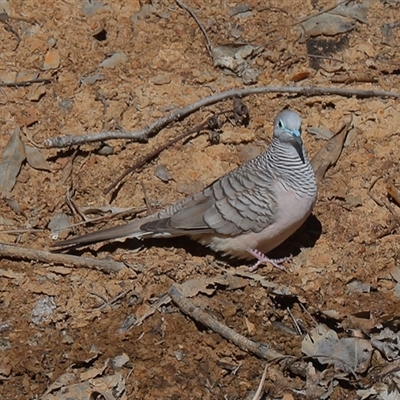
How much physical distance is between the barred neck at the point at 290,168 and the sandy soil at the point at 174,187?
649mm

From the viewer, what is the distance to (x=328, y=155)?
22.1ft

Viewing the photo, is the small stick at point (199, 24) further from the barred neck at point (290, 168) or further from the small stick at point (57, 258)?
the small stick at point (57, 258)

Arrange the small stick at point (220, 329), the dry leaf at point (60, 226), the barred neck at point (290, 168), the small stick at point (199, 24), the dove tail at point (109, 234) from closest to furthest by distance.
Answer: the small stick at point (220, 329)
the barred neck at point (290, 168)
the dove tail at point (109, 234)
the dry leaf at point (60, 226)
the small stick at point (199, 24)

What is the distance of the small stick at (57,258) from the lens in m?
6.16

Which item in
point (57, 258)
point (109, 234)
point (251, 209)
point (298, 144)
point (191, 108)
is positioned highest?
point (298, 144)

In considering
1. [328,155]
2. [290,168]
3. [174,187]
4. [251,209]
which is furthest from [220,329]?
[328,155]

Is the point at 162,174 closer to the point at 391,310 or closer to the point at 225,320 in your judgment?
the point at 225,320

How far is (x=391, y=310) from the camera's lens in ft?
19.6

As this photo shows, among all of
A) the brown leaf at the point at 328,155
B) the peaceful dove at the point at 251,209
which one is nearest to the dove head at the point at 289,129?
the peaceful dove at the point at 251,209

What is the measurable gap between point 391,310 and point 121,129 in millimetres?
2640

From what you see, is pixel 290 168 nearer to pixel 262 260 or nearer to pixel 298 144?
pixel 298 144

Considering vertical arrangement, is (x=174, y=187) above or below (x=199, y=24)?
below

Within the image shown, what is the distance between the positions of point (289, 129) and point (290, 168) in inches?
11.5

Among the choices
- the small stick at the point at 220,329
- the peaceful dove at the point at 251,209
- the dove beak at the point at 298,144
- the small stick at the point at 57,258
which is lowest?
the small stick at the point at 220,329
